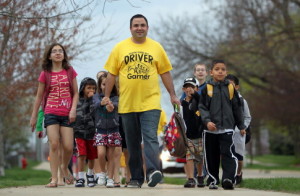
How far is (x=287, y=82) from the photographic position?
34.2 meters

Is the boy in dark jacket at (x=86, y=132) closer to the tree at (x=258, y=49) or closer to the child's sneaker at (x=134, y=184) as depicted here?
the child's sneaker at (x=134, y=184)

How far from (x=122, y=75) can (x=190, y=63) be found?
27.5m

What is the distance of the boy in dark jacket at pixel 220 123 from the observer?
1087 centimetres

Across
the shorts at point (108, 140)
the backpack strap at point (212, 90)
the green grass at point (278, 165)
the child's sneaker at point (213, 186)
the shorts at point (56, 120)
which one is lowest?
the green grass at point (278, 165)

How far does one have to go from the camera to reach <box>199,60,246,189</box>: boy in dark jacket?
428 inches

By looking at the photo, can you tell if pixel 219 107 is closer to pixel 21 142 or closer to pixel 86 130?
pixel 86 130

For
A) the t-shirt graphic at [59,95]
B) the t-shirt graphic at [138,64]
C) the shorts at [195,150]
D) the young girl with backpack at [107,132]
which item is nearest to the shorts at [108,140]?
the young girl with backpack at [107,132]

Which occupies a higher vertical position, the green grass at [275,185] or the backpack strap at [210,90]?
the backpack strap at [210,90]

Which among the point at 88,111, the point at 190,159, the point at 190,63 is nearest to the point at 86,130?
the point at 88,111

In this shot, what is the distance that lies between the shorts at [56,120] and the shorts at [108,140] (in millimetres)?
867

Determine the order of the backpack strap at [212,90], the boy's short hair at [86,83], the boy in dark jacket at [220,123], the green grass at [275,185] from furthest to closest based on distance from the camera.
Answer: the boy's short hair at [86,83], the green grass at [275,185], the backpack strap at [212,90], the boy in dark jacket at [220,123]

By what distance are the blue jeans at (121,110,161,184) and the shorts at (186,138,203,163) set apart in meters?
1.86

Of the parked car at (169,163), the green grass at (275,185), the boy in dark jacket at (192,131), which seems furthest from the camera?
the parked car at (169,163)

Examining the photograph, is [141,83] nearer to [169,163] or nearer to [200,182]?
[200,182]
